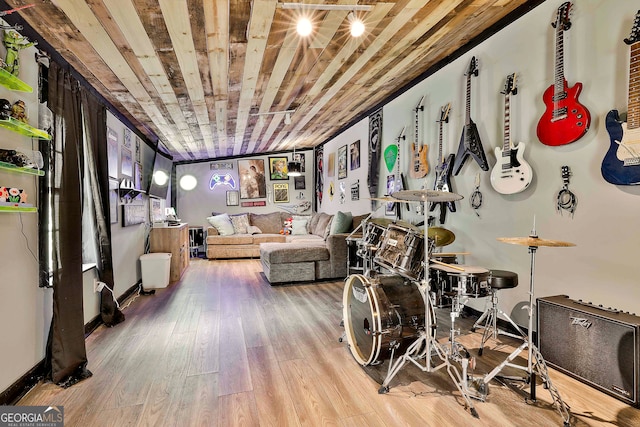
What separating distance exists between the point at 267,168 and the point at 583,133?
275 inches

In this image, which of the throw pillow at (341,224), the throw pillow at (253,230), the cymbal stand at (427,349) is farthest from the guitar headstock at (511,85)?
the throw pillow at (253,230)

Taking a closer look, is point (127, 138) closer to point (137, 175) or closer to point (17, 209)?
point (137, 175)

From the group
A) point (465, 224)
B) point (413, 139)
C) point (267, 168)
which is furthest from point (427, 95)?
point (267, 168)

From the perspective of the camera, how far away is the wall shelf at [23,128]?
169 centimetres

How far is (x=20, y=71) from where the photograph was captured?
1887 mm

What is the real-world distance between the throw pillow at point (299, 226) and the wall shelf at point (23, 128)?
5748mm

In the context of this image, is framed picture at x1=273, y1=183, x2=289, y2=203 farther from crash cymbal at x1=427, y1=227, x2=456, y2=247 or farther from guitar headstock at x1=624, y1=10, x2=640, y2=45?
guitar headstock at x1=624, y1=10, x2=640, y2=45

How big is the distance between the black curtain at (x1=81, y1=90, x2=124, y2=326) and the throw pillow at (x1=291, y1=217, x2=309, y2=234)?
4676 millimetres

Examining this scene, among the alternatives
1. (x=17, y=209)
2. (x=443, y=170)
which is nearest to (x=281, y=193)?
(x=443, y=170)

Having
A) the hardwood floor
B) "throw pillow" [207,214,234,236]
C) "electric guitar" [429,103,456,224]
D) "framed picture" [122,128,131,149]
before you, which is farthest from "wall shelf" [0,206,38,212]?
"throw pillow" [207,214,234,236]

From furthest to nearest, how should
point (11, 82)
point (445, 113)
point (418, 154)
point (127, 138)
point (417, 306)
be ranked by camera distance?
point (127, 138)
point (418, 154)
point (445, 113)
point (417, 306)
point (11, 82)

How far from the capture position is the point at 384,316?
205 centimetres

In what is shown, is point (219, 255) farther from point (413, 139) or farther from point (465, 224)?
point (465, 224)

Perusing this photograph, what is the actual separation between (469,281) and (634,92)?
150 cm
